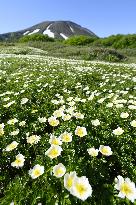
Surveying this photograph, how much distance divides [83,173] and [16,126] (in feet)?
8.69

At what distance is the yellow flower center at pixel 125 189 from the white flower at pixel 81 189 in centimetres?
45

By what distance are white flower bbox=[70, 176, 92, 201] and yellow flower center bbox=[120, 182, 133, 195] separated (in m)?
0.45

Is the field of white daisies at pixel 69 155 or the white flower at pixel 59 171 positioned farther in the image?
the white flower at pixel 59 171

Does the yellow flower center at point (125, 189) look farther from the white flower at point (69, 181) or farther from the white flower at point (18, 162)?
the white flower at point (18, 162)

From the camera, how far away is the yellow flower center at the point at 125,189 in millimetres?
4346

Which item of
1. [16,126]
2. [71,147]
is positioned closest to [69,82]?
[16,126]

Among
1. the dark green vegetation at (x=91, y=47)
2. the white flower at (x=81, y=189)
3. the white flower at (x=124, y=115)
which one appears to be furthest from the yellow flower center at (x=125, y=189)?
the dark green vegetation at (x=91, y=47)

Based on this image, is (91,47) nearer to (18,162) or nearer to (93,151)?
(93,151)

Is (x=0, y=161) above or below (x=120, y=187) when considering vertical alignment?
below

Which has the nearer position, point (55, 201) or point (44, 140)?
point (55, 201)

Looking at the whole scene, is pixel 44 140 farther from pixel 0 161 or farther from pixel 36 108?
pixel 36 108

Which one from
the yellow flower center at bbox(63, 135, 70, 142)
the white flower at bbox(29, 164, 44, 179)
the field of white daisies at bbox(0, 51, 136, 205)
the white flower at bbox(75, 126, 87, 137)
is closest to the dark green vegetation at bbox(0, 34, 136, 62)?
the field of white daisies at bbox(0, 51, 136, 205)

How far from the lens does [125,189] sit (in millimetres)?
4395

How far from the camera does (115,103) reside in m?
8.03
